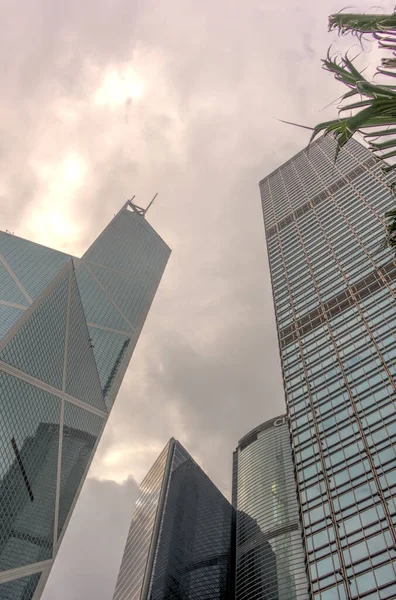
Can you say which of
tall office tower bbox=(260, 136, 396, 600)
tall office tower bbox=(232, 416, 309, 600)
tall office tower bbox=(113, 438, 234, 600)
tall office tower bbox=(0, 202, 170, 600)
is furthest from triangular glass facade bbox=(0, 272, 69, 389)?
tall office tower bbox=(232, 416, 309, 600)

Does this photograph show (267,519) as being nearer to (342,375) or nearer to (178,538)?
(178,538)

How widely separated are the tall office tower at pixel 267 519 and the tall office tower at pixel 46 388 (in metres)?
46.6

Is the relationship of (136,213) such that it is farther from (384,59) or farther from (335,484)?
(384,59)

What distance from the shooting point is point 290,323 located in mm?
65250

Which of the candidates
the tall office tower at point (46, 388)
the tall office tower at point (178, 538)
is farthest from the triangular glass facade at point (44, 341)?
the tall office tower at point (178, 538)

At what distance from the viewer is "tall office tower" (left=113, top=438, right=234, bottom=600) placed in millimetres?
108875

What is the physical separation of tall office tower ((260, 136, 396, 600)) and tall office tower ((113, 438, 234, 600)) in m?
75.7

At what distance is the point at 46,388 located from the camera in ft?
260

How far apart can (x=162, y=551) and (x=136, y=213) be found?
13044cm

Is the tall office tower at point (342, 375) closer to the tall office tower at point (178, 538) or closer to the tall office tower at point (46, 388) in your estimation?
the tall office tower at point (46, 388)

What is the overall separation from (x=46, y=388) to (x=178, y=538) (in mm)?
66511

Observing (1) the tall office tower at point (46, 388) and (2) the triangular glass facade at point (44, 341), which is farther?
(2) the triangular glass facade at point (44, 341)

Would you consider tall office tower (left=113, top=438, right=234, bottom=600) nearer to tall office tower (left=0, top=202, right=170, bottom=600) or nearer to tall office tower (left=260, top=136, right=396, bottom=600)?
tall office tower (left=0, top=202, right=170, bottom=600)

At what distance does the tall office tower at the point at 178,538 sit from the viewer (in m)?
109
